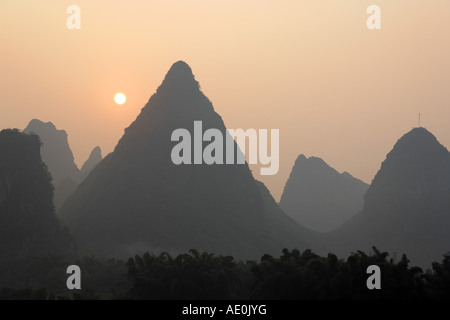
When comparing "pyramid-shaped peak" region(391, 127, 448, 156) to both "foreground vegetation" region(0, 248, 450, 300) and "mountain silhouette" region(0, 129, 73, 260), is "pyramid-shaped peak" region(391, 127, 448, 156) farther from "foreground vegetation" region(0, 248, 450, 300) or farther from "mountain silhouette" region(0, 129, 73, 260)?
"foreground vegetation" region(0, 248, 450, 300)

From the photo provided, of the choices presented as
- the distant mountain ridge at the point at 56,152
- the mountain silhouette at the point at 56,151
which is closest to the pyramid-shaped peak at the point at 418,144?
the distant mountain ridge at the point at 56,152

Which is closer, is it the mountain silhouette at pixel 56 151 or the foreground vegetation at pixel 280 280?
the foreground vegetation at pixel 280 280

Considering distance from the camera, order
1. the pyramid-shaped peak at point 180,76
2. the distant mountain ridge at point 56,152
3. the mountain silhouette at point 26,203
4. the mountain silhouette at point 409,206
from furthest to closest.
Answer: the distant mountain ridge at point 56,152 → the mountain silhouette at point 409,206 → the pyramid-shaped peak at point 180,76 → the mountain silhouette at point 26,203

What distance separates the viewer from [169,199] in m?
108

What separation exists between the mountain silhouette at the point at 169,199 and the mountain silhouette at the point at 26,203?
12076 mm

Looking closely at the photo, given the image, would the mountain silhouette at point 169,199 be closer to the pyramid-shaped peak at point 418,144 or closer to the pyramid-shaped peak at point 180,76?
the pyramid-shaped peak at point 180,76

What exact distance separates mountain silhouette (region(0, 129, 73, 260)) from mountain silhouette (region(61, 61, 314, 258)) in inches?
475

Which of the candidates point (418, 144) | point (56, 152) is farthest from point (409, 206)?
point (56, 152)

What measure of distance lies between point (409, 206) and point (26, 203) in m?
93.7

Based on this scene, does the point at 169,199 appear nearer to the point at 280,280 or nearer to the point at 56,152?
the point at 280,280

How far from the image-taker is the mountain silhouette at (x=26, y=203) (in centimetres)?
7731
